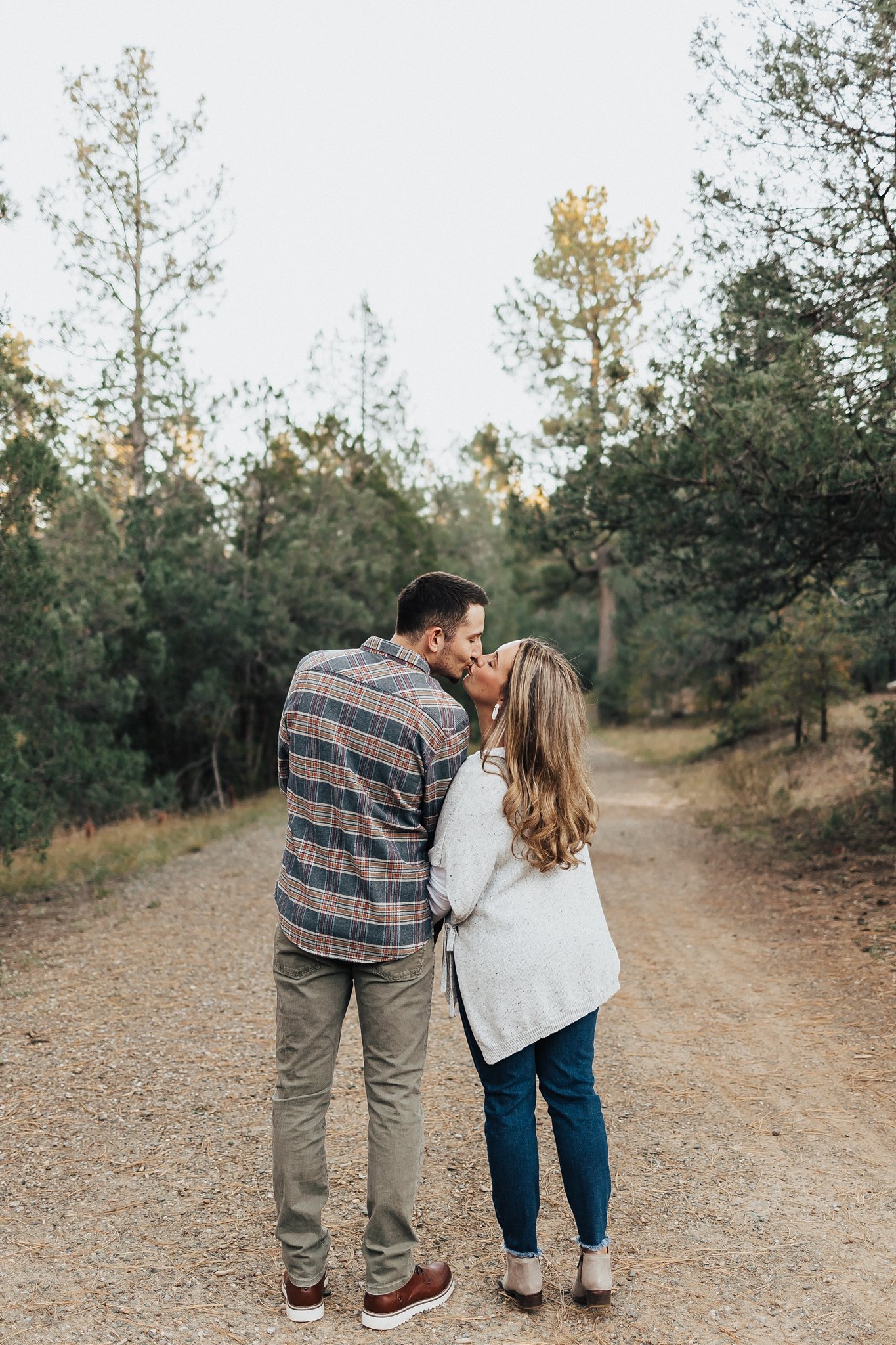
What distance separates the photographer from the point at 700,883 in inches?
374

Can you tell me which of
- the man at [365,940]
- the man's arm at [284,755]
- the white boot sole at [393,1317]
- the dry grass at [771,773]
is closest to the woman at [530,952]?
the man at [365,940]

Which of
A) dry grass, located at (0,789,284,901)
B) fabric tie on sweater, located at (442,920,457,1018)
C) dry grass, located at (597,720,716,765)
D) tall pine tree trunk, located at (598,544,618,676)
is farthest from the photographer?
tall pine tree trunk, located at (598,544,618,676)

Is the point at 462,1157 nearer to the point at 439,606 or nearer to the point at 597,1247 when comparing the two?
the point at 597,1247

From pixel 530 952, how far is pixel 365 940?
0.43 meters

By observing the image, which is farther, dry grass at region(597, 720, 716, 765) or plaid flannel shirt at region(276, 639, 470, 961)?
dry grass at region(597, 720, 716, 765)

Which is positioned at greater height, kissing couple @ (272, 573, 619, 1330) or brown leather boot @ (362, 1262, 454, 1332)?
kissing couple @ (272, 573, 619, 1330)

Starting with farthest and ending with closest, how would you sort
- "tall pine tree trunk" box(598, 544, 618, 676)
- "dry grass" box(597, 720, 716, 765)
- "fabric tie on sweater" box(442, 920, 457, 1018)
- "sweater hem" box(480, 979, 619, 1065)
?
1. "tall pine tree trunk" box(598, 544, 618, 676)
2. "dry grass" box(597, 720, 716, 765)
3. "fabric tie on sweater" box(442, 920, 457, 1018)
4. "sweater hem" box(480, 979, 619, 1065)

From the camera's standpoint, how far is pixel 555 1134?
274 centimetres

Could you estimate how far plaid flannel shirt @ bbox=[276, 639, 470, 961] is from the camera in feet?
8.87

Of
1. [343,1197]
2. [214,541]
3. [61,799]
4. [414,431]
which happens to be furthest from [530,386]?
[343,1197]

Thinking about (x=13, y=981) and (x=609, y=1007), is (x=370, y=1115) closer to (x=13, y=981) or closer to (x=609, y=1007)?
(x=609, y=1007)

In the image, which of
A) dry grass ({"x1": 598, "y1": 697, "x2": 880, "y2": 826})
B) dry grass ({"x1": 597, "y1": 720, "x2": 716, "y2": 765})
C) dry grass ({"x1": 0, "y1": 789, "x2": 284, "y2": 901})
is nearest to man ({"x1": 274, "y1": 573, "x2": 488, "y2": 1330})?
dry grass ({"x1": 0, "y1": 789, "x2": 284, "y2": 901})

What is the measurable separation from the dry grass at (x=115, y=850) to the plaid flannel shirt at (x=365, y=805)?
679 centimetres

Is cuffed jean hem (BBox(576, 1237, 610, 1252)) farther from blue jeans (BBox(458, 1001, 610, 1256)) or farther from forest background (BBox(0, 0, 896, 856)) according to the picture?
forest background (BBox(0, 0, 896, 856))
